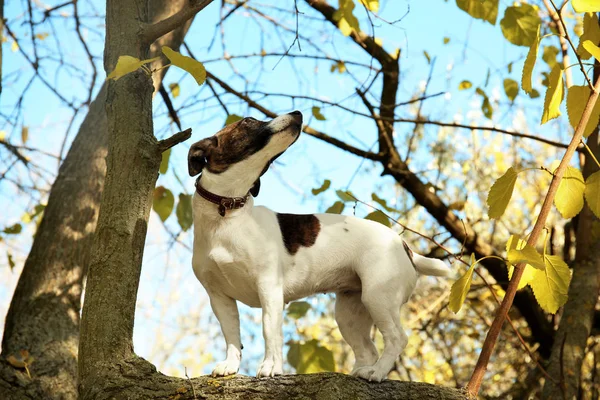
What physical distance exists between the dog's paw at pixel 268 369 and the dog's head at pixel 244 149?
2.31 ft

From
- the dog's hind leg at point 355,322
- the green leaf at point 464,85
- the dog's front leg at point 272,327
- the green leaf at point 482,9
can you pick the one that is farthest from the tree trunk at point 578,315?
the dog's front leg at point 272,327

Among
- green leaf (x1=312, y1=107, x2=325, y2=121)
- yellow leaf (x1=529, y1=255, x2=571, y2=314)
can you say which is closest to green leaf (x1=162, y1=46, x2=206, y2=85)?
yellow leaf (x1=529, y1=255, x2=571, y2=314)

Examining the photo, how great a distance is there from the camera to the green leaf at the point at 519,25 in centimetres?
362

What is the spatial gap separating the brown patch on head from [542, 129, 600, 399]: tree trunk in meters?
1.66

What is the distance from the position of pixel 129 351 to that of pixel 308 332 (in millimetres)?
4278

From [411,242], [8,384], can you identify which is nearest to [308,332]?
[411,242]

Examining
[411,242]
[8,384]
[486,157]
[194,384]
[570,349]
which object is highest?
[486,157]

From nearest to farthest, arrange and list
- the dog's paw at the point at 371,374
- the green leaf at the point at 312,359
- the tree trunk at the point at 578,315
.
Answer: the dog's paw at the point at 371,374
the green leaf at the point at 312,359
the tree trunk at the point at 578,315

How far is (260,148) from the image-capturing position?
9.66 ft

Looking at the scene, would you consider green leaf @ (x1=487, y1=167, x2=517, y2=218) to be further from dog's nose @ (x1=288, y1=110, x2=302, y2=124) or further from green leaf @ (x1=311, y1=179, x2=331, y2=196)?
green leaf @ (x1=311, y1=179, x2=331, y2=196)

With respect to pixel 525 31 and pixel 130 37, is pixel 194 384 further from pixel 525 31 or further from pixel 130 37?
pixel 525 31

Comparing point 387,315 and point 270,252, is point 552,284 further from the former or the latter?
point 270,252

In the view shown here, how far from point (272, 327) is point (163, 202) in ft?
4.49

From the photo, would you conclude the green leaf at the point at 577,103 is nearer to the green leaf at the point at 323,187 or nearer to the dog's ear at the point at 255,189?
the dog's ear at the point at 255,189
